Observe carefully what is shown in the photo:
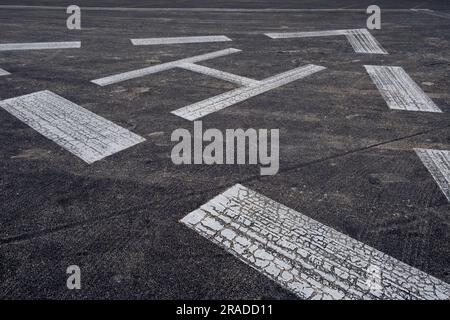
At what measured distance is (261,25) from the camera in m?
10.5

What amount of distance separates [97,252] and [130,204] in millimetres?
572

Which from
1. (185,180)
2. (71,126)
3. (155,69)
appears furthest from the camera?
(155,69)

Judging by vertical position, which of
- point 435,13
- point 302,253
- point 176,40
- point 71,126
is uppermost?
point 435,13

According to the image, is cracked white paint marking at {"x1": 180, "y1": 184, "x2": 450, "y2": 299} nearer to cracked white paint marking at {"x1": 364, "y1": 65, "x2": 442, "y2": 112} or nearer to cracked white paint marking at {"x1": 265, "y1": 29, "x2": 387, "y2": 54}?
cracked white paint marking at {"x1": 364, "y1": 65, "x2": 442, "y2": 112}

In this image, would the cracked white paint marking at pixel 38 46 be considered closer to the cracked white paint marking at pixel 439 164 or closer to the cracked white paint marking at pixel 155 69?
the cracked white paint marking at pixel 155 69

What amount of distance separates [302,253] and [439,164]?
6.56 ft

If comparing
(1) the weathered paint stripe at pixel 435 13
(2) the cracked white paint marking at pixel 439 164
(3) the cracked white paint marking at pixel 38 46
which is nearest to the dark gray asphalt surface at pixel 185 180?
(2) the cracked white paint marking at pixel 439 164

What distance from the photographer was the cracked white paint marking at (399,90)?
499 cm

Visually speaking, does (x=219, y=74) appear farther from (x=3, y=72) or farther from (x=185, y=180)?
(x=3, y=72)

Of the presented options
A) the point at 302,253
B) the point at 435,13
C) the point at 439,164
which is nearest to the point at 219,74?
the point at 439,164

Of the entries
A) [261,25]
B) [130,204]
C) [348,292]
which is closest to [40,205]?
[130,204]

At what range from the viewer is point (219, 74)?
6.24m

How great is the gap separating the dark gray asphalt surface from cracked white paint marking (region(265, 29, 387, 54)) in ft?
3.25
